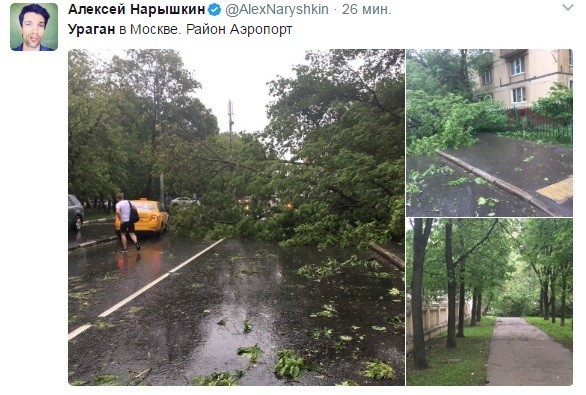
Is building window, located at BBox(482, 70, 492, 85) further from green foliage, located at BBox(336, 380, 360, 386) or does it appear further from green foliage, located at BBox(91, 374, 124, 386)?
green foliage, located at BBox(91, 374, 124, 386)

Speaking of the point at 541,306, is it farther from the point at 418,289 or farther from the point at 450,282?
the point at 418,289

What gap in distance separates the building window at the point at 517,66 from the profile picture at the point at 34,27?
419 centimetres

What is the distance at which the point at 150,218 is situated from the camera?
6.46m

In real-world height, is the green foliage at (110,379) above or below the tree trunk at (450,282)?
below

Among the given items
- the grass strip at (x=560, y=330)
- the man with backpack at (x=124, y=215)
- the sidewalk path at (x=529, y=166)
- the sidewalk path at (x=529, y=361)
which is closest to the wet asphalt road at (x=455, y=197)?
the sidewalk path at (x=529, y=166)

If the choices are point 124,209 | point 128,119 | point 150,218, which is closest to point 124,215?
point 124,209

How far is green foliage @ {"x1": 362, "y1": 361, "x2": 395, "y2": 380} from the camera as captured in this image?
4.28m

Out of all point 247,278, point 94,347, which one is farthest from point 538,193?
point 94,347

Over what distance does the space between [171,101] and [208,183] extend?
1.29 meters

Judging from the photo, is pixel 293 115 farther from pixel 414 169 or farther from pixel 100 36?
pixel 100 36

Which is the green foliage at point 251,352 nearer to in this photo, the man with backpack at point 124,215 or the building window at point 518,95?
the man with backpack at point 124,215

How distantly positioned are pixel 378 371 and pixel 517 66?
9.89ft

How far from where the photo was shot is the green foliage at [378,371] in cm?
428

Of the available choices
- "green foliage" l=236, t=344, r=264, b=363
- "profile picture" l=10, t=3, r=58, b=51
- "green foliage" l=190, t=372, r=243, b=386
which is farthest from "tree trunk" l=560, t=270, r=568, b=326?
"profile picture" l=10, t=3, r=58, b=51
